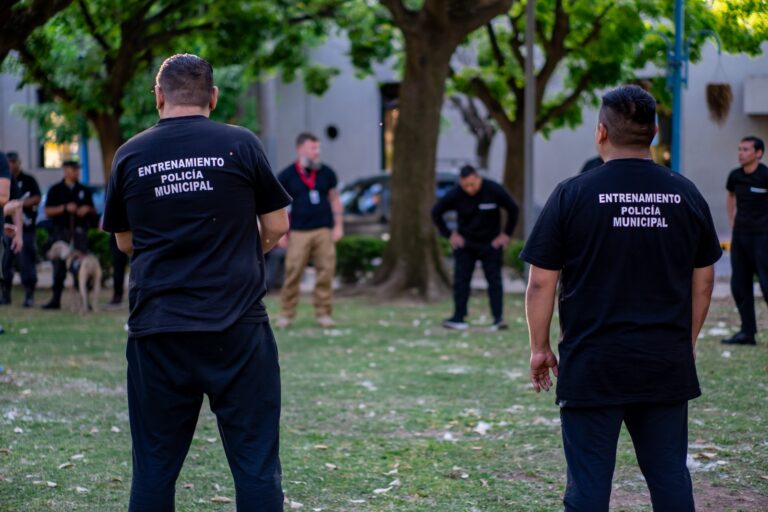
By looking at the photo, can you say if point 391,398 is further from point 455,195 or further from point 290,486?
point 455,195

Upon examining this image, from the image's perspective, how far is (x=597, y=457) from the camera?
384 cm

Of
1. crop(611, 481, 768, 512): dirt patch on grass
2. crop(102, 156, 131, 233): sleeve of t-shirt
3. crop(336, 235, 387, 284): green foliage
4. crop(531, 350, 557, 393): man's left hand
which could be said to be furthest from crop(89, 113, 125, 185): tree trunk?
crop(531, 350, 557, 393): man's left hand

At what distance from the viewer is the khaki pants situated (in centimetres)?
1198

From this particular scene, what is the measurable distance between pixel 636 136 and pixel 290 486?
2947 millimetres

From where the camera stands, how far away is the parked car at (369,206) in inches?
787

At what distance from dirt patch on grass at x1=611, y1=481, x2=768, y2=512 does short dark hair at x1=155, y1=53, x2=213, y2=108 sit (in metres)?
2.91

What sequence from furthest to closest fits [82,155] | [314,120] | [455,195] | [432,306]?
[314,120], [82,155], [432,306], [455,195]

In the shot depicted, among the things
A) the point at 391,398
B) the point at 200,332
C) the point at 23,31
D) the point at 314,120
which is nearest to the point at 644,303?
the point at 200,332

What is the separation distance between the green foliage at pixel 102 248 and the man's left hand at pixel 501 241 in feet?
23.5

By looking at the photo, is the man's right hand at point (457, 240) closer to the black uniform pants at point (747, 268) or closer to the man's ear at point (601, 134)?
the black uniform pants at point (747, 268)

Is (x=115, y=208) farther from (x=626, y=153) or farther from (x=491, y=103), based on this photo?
(x=491, y=103)

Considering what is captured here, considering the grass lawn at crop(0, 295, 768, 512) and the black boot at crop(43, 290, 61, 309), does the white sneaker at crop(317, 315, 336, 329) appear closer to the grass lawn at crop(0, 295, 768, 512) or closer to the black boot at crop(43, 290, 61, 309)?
the grass lawn at crop(0, 295, 768, 512)

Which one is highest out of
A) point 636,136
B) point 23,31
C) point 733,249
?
point 23,31

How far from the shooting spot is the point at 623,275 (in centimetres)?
382
